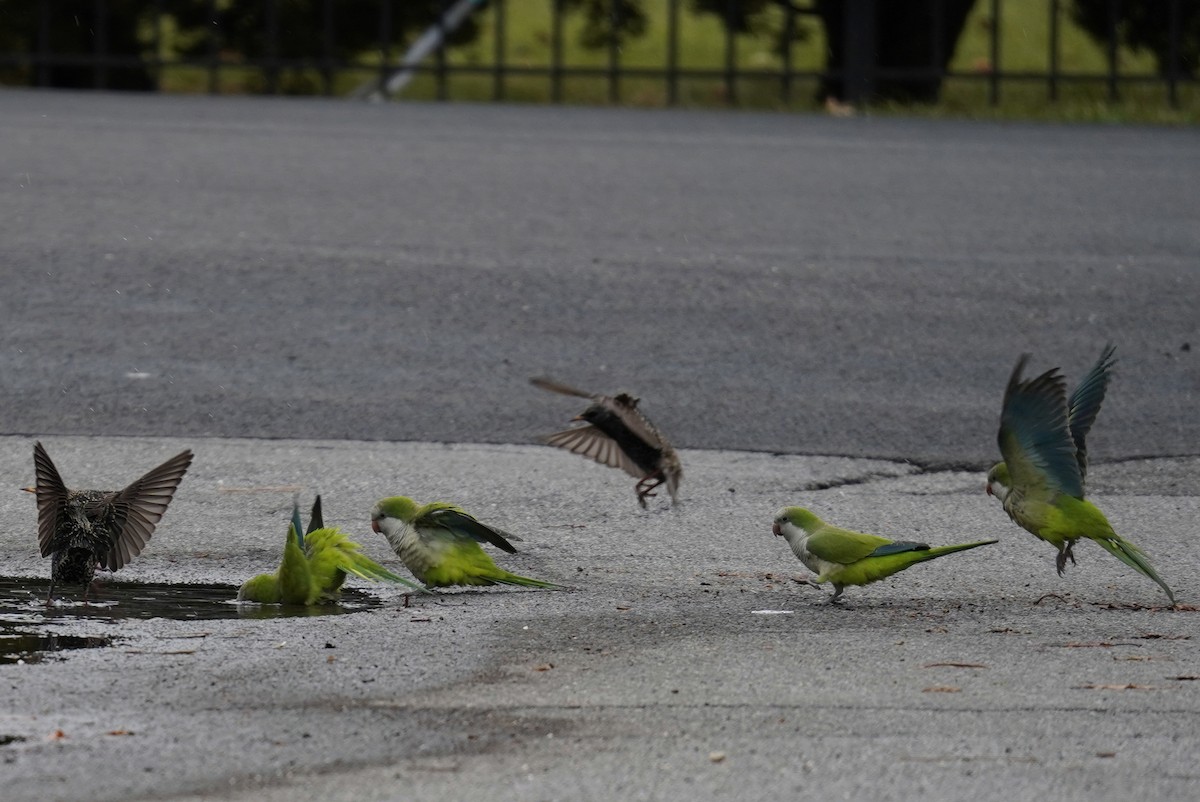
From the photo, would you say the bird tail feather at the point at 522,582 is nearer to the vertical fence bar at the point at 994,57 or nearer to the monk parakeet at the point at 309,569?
the monk parakeet at the point at 309,569

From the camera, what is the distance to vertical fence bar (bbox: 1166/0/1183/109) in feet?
72.3

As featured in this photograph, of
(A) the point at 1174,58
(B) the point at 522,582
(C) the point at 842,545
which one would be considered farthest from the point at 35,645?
(A) the point at 1174,58

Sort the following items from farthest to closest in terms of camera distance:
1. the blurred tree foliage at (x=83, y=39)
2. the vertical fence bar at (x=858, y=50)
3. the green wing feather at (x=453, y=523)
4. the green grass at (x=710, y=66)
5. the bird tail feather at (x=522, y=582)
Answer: the blurred tree foliage at (x=83, y=39) < the green grass at (x=710, y=66) < the vertical fence bar at (x=858, y=50) < the bird tail feather at (x=522, y=582) < the green wing feather at (x=453, y=523)

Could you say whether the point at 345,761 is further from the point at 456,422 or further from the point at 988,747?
the point at 456,422

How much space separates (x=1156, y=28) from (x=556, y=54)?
7734 mm

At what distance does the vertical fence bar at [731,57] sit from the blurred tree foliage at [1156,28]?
15.3 feet

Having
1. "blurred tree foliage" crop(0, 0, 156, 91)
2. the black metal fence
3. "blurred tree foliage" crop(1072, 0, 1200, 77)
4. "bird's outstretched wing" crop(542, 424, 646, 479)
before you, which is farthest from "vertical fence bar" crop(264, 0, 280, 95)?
"bird's outstretched wing" crop(542, 424, 646, 479)

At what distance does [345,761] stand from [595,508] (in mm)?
2998

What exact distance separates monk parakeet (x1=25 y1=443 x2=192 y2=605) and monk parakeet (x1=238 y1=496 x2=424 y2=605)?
0.37 m

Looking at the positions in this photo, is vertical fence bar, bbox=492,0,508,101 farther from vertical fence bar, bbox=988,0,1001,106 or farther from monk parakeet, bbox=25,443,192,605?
monk parakeet, bbox=25,443,192,605

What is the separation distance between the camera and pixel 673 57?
2281cm

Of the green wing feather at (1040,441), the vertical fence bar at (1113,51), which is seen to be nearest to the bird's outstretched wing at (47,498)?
the green wing feather at (1040,441)

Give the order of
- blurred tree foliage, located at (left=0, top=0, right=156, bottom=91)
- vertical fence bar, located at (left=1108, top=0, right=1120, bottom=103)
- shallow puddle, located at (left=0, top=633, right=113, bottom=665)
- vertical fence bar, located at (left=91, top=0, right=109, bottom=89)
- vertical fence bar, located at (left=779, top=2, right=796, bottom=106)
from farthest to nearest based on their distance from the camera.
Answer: blurred tree foliage, located at (left=0, top=0, right=156, bottom=91)
vertical fence bar, located at (left=91, top=0, right=109, bottom=89)
vertical fence bar, located at (left=779, top=2, right=796, bottom=106)
vertical fence bar, located at (left=1108, top=0, right=1120, bottom=103)
shallow puddle, located at (left=0, top=633, right=113, bottom=665)

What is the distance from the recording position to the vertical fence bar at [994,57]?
72.1 ft
